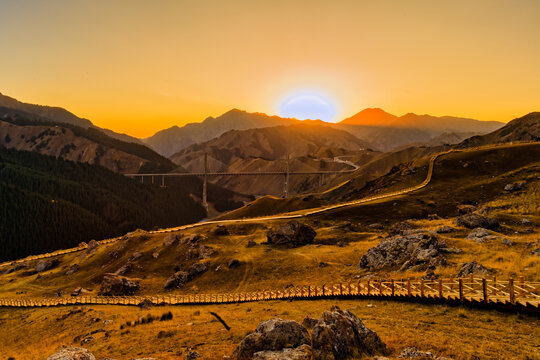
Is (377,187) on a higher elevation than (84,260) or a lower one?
higher

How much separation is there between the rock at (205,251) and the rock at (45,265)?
5486 centimetres

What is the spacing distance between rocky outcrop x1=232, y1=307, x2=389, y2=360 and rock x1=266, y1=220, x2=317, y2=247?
59.2m

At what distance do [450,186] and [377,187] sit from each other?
31.5 metres

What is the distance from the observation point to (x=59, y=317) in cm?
5269

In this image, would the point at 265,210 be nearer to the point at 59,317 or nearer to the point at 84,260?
the point at 84,260

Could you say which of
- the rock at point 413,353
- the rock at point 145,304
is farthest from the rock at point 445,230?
the rock at point 145,304

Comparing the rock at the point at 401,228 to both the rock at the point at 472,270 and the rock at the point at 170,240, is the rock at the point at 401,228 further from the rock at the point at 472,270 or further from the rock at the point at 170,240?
the rock at the point at 170,240

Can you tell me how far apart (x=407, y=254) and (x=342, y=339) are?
3568 centimetres

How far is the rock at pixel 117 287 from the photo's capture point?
219 ft

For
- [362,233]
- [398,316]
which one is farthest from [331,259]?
[398,316]

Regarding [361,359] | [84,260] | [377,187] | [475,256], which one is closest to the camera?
[361,359]

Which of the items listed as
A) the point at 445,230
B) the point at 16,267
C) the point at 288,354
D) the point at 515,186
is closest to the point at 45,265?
the point at 16,267

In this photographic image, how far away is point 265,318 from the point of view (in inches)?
1321

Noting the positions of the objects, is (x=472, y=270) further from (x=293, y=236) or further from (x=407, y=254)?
(x=293, y=236)
